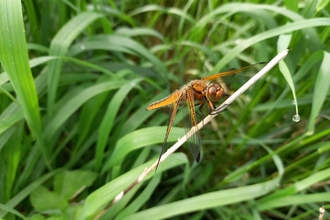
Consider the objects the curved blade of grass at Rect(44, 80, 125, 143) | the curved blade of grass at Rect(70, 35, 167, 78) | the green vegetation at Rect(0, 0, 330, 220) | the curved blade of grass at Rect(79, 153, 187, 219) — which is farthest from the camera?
the curved blade of grass at Rect(70, 35, 167, 78)

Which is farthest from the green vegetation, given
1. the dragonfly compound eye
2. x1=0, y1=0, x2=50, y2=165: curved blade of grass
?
the dragonfly compound eye

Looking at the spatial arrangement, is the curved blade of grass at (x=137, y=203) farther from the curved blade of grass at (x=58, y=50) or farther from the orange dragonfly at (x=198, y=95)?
the curved blade of grass at (x=58, y=50)

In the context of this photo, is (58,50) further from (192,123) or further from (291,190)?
(291,190)

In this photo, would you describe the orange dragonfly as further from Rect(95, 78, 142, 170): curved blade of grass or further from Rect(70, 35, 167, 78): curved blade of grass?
Rect(70, 35, 167, 78): curved blade of grass

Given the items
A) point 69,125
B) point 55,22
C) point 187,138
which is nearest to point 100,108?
point 69,125

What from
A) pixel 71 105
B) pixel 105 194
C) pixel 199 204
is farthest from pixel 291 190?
pixel 71 105

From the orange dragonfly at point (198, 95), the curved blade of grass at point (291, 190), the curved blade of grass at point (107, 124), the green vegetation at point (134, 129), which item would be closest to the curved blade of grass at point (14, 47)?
the green vegetation at point (134, 129)
